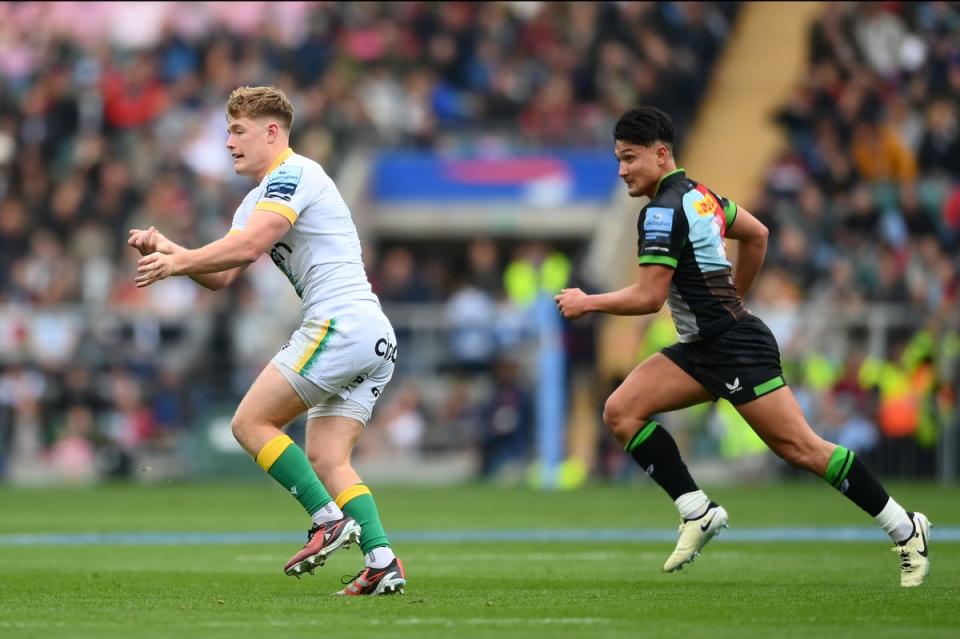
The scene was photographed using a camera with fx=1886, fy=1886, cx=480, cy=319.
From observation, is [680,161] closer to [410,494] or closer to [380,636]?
[410,494]

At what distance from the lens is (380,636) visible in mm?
7023

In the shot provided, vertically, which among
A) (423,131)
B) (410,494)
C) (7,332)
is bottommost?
(410,494)

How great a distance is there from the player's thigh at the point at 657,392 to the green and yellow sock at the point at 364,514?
1.60 m

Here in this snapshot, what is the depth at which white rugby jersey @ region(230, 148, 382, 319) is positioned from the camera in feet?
29.0

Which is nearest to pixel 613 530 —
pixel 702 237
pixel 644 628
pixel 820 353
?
pixel 702 237

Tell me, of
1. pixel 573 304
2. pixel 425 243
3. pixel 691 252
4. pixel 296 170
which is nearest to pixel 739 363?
pixel 691 252

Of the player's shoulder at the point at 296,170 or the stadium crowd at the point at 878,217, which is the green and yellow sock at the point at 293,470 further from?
the stadium crowd at the point at 878,217

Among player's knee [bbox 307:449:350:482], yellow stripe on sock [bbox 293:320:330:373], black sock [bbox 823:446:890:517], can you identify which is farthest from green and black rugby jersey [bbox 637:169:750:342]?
player's knee [bbox 307:449:350:482]

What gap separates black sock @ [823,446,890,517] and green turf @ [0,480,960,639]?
43 cm

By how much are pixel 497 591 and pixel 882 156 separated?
16.9 metres

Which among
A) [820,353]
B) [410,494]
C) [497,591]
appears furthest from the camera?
[820,353]

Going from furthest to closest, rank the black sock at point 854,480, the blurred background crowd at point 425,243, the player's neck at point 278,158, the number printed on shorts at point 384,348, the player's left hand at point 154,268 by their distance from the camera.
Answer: the blurred background crowd at point 425,243
the black sock at point 854,480
the player's neck at point 278,158
the number printed on shorts at point 384,348
the player's left hand at point 154,268

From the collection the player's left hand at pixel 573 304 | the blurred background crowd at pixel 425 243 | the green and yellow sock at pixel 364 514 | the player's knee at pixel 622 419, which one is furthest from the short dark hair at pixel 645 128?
the blurred background crowd at pixel 425 243

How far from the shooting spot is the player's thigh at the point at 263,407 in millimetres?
8836
